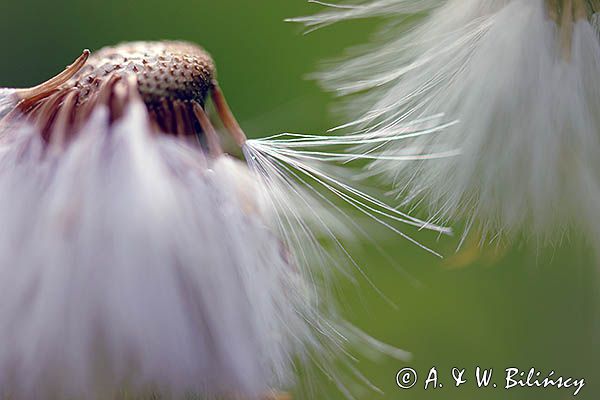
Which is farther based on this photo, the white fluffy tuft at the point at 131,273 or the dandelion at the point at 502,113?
the dandelion at the point at 502,113

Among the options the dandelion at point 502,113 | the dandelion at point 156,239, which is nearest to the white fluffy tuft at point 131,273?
the dandelion at point 156,239

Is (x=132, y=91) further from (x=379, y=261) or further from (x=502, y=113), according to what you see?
(x=379, y=261)

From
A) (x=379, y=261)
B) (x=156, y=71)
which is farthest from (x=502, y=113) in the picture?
(x=379, y=261)

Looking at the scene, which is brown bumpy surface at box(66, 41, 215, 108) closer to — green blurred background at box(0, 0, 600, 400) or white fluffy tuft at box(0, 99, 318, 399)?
white fluffy tuft at box(0, 99, 318, 399)

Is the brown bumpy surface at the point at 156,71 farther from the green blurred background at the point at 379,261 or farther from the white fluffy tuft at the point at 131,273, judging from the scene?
the green blurred background at the point at 379,261

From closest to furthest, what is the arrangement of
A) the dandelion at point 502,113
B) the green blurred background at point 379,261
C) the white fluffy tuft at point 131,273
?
the white fluffy tuft at point 131,273 → the dandelion at point 502,113 → the green blurred background at point 379,261

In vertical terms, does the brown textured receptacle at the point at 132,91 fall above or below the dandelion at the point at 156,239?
above

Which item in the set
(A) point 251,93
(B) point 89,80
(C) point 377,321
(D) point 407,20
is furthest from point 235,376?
(A) point 251,93
